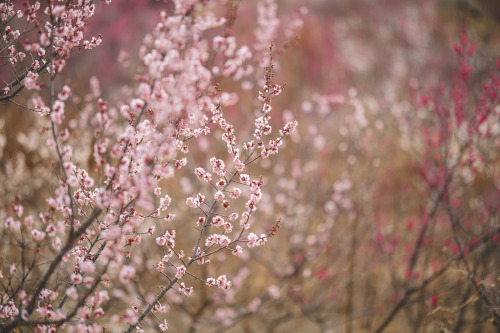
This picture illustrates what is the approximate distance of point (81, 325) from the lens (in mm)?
1811

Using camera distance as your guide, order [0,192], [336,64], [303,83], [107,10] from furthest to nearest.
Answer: [336,64] → [303,83] → [107,10] → [0,192]

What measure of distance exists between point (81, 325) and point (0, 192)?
471 cm

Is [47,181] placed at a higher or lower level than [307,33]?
lower

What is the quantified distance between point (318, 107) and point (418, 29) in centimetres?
767

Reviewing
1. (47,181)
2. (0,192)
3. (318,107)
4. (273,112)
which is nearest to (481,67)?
(318,107)

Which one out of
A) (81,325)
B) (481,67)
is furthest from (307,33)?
(81,325)

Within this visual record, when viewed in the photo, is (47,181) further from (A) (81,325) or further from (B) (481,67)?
(B) (481,67)

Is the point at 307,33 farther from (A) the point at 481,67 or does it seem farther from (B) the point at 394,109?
(A) the point at 481,67

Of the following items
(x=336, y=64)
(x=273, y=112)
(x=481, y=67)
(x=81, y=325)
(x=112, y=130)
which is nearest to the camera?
(x=81, y=325)

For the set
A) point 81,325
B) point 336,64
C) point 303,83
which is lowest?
point 81,325

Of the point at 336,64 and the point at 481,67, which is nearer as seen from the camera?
the point at 481,67

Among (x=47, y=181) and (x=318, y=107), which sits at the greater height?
(x=318, y=107)

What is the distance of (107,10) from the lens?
1020cm

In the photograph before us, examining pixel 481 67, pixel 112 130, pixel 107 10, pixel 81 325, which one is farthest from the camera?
pixel 107 10
